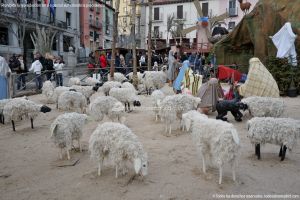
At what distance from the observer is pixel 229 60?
61.3 feet

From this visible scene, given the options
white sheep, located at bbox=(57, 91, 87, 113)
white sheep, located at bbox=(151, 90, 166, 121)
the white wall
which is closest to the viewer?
white sheep, located at bbox=(151, 90, 166, 121)

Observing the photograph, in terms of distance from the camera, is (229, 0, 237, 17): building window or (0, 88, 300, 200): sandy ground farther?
(229, 0, 237, 17): building window

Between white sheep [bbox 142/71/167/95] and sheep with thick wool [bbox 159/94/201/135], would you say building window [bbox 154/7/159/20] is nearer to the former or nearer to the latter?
white sheep [bbox 142/71/167/95]

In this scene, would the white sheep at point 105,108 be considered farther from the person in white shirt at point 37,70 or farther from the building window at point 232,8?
the building window at point 232,8

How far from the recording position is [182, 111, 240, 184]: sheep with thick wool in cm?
469

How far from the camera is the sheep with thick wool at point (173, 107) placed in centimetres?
767

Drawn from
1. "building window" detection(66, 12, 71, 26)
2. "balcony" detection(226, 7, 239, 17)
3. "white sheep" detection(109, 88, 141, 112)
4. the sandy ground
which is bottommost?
the sandy ground

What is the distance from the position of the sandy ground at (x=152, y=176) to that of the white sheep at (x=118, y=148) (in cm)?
30

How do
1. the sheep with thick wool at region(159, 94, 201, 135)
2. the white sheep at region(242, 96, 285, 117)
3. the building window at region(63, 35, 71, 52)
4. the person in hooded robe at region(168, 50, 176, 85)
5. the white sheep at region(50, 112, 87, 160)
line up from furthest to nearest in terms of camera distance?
the building window at region(63, 35, 71, 52) → the person in hooded robe at region(168, 50, 176, 85) → the white sheep at region(242, 96, 285, 117) → the sheep with thick wool at region(159, 94, 201, 135) → the white sheep at region(50, 112, 87, 160)

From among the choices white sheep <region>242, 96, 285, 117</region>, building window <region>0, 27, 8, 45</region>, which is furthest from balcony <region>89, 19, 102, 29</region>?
white sheep <region>242, 96, 285, 117</region>

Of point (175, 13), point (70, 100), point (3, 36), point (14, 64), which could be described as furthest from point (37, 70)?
point (175, 13)

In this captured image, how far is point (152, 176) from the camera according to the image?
17.1 ft

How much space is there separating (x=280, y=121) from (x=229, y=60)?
44.3 ft

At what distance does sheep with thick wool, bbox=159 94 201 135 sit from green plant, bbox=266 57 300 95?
6330mm
